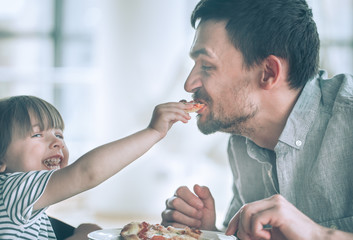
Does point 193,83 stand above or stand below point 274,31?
below

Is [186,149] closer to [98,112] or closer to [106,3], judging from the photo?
[98,112]

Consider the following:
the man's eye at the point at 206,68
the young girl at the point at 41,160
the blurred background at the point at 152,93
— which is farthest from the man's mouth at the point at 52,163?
the blurred background at the point at 152,93

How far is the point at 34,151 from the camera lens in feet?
4.00

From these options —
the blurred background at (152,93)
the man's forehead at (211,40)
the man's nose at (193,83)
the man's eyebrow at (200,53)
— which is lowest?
the blurred background at (152,93)

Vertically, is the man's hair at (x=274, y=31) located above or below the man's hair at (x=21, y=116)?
above

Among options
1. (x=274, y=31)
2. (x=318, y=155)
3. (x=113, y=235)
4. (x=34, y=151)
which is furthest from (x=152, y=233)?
(x=274, y=31)

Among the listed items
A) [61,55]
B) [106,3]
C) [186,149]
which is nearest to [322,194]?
[186,149]

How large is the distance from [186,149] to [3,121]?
112 inches

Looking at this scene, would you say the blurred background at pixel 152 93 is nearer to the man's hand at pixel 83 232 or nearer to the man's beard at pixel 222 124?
the man's beard at pixel 222 124

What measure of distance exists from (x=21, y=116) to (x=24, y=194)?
0.27 metres

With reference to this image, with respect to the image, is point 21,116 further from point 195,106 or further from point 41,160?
point 195,106

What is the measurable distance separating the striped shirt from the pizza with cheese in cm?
22

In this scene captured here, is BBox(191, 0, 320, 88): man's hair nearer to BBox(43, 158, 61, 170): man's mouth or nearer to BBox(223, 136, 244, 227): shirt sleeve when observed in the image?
BBox(223, 136, 244, 227): shirt sleeve

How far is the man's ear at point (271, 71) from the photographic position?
1.45 meters
